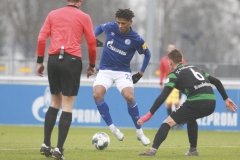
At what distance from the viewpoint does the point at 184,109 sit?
1067 centimetres

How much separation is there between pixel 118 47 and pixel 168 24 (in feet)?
88.0

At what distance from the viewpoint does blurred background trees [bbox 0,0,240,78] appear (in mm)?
33969

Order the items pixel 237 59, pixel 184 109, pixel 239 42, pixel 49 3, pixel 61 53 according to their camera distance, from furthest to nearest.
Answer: pixel 239 42 < pixel 49 3 < pixel 237 59 < pixel 184 109 < pixel 61 53

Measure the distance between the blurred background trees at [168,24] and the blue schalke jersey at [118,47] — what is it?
18295 millimetres

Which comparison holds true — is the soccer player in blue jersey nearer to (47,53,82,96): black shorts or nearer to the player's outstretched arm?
the player's outstretched arm

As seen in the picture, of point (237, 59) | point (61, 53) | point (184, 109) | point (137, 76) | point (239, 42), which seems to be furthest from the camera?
point (239, 42)

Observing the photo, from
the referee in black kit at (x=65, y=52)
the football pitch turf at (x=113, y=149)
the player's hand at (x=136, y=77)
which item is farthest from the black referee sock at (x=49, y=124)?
the player's hand at (x=136, y=77)

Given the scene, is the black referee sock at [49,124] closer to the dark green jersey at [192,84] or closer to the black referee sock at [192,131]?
the dark green jersey at [192,84]

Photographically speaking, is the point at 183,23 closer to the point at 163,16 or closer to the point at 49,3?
the point at 163,16

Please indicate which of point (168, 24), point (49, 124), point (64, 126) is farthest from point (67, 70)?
point (168, 24)

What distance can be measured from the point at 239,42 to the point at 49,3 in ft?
33.5

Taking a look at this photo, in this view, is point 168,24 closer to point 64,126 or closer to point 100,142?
point 100,142

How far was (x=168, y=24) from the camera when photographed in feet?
130

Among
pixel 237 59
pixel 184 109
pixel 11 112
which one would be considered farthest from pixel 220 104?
pixel 237 59
